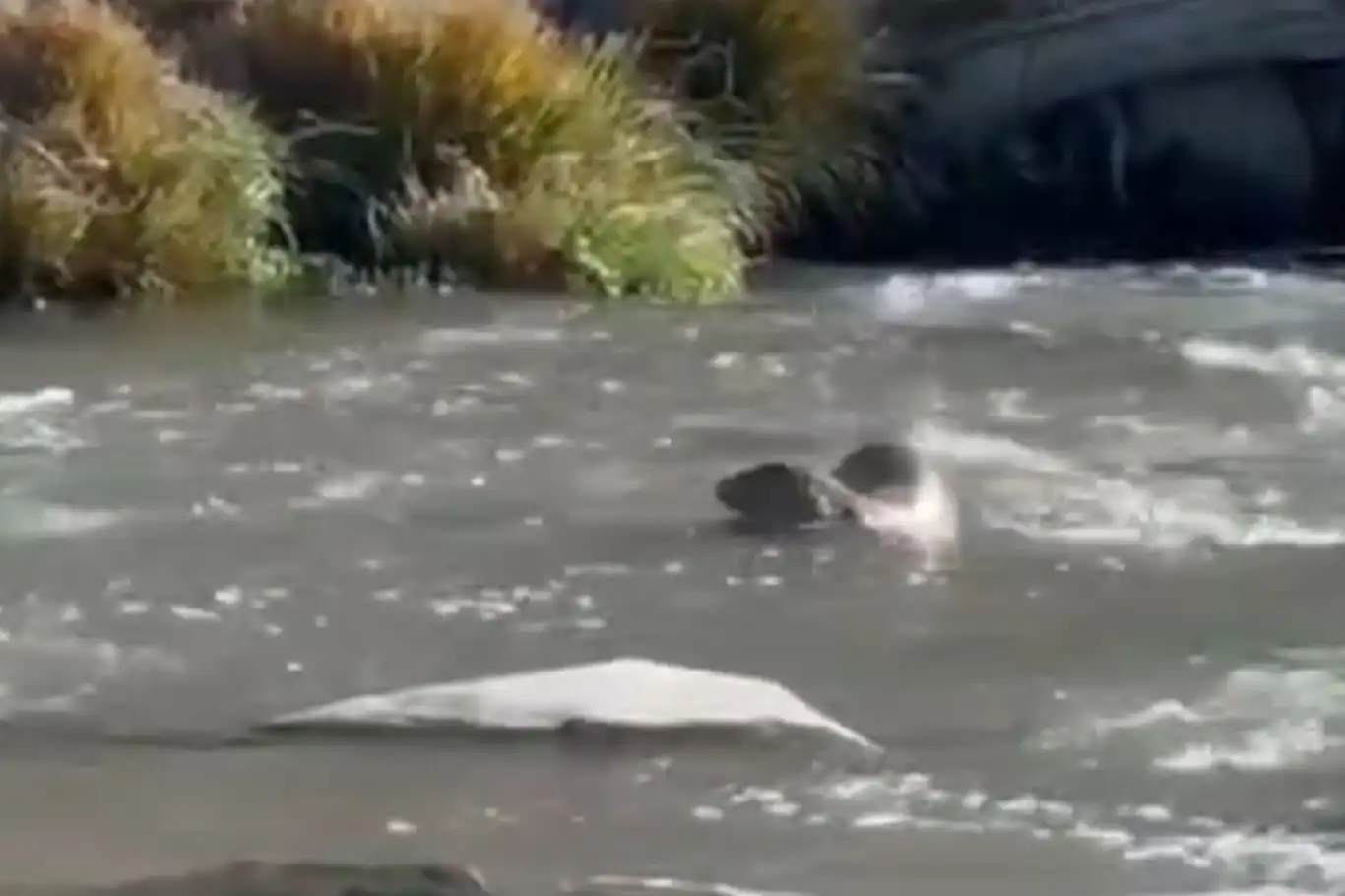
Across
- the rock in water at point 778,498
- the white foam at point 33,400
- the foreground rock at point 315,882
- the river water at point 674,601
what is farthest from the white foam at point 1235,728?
the white foam at point 33,400

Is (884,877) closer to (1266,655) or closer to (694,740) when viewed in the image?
(694,740)

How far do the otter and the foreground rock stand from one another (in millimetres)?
2195

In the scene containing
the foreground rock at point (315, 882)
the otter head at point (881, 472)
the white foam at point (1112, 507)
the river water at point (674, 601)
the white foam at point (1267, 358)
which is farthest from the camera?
the white foam at point (1267, 358)

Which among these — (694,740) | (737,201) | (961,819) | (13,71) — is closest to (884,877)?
(961,819)

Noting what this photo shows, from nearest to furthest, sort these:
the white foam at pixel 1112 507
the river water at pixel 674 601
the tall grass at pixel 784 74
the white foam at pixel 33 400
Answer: the river water at pixel 674 601, the white foam at pixel 1112 507, the white foam at pixel 33 400, the tall grass at pixel 784 74

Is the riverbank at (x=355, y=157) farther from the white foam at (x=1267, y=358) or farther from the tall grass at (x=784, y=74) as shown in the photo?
the white foam at (x=1267, y=358)

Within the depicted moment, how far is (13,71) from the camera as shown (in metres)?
10.1

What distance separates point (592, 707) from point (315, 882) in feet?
2.92

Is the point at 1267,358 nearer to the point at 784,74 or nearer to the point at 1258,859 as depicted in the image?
the point at 784,74

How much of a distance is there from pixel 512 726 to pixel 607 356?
13.4 feet

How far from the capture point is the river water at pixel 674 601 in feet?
11.9

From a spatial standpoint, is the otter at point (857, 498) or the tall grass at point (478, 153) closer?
the otter at point (857, 498)

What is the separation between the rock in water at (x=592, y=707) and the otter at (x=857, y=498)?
123cm

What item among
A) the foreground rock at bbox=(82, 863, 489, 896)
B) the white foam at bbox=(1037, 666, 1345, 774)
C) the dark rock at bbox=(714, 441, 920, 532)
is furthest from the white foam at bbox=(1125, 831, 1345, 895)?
the dark rock at bbox=(714, 441, 920, 532)
